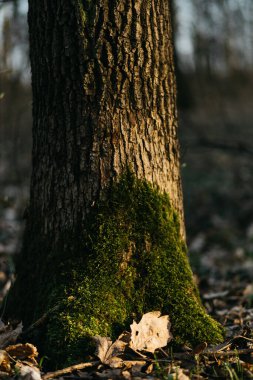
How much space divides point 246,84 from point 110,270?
22509 mm

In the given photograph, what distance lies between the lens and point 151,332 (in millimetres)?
2760

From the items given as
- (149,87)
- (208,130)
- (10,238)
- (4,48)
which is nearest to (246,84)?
(208,130)

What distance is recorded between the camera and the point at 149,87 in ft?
9.70

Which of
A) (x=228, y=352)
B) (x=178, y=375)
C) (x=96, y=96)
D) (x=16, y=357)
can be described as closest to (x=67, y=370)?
(x=16, y=357)

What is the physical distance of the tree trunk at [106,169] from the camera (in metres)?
2.84

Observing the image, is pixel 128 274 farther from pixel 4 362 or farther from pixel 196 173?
pixel 196 173

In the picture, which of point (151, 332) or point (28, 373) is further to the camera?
point (151, 332)

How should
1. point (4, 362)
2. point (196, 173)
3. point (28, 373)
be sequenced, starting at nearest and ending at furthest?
point (28, 373)
point (4, 362)
point (196, 173)

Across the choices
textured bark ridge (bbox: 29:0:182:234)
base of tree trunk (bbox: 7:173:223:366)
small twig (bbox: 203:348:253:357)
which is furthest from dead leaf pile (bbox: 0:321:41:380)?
small twig (bbox: 203:348:253:357)

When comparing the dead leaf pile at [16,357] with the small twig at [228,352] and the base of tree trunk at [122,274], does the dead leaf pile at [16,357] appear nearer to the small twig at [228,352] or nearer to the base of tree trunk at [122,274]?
the base of tree trunk at [122,274]

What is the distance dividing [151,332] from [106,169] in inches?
40.1

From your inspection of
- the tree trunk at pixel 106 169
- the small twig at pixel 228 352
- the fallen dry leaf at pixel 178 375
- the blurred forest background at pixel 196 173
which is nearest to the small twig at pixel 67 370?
the tree trunk at pixel 106 169

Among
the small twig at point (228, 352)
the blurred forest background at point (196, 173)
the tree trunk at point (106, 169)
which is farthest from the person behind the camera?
the blurred forest background at point (196, 173)

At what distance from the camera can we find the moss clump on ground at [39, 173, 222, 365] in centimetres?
285
